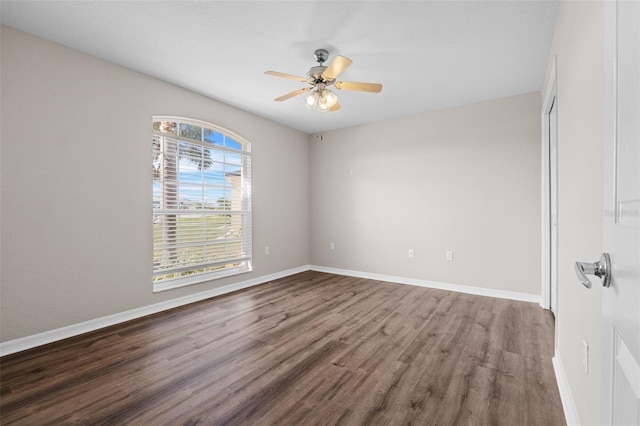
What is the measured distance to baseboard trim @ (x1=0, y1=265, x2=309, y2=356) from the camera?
7.66 ft

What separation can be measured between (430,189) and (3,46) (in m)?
4.70

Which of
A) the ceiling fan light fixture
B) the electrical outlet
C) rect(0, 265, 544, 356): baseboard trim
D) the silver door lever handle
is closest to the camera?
the silver door lever handle

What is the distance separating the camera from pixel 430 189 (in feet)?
14.0

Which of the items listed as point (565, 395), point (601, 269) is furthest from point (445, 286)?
point (601, 269)

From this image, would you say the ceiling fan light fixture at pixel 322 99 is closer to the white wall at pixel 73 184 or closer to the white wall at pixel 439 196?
the white wall at pixel 73 184

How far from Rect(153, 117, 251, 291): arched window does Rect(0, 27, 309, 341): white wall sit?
16 cm

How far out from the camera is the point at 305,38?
246cm

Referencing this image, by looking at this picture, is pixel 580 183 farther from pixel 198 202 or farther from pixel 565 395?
pixel 198 202

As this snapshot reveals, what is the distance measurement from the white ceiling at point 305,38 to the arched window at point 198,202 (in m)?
0.68

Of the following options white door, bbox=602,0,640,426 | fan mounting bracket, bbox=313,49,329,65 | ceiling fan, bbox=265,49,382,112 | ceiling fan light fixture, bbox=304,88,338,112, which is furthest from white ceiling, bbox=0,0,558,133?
white door, bbox=602,0,640,426

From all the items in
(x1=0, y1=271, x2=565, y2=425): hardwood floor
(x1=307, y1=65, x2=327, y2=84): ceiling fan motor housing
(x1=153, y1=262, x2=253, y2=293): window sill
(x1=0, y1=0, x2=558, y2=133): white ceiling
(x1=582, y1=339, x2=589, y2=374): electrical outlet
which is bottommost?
(x1=0, y1=271, x2=565, y2=425): hardwood floor

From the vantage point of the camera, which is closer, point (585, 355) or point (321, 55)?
point (585, 355)

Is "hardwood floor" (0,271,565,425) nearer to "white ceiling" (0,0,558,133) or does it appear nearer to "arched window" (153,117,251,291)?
Answer: "arched window" (153,117,251,291)

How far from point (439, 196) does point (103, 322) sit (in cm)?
431
